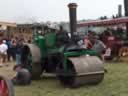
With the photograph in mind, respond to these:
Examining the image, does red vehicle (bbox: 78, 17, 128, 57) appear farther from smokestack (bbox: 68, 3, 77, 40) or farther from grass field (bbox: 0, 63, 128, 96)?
smokestack (bbox: 68, 3, 77, 40)

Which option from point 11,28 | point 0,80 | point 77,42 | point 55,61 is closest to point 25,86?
point 55,61

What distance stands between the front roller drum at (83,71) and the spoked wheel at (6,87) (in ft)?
12.3

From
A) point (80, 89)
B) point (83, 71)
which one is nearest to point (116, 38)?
point (83, 71)

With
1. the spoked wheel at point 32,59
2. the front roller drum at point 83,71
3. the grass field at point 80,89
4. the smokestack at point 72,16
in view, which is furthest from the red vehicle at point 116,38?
the front roller drum at point 83,71

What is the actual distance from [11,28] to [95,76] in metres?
23.2

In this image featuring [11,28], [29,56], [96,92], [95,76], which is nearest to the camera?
[96,92]

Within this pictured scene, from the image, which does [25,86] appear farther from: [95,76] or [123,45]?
[123,45]

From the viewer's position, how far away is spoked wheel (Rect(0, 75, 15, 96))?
5312mm

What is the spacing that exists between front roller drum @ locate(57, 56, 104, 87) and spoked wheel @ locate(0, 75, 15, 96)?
3.75 meters

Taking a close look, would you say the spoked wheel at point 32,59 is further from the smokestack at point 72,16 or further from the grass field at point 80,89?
the smokestack at point 72,16

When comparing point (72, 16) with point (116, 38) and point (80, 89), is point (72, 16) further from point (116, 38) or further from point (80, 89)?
point (116, 38)

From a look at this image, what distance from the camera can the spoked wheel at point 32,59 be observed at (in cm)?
1097

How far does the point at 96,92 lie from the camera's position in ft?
28.2

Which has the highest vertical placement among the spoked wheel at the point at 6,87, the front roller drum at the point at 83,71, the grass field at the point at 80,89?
the spoked wheel at the point at 6,87
